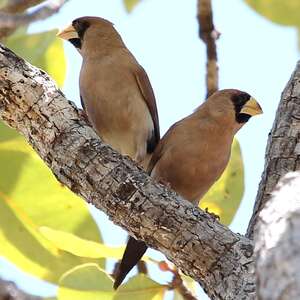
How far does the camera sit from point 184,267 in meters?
2.79

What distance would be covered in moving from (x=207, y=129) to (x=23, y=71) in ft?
4.59

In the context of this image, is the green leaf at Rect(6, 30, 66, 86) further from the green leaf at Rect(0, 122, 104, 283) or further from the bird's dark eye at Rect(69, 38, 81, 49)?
the bird's dark eye at Rect(69, 38, 81, 49)

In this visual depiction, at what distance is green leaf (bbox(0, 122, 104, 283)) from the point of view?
368 centimetres

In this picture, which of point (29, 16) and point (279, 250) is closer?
point (279, 250)

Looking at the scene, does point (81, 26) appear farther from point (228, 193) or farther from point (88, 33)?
point (228, 193)

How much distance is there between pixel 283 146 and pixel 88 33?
1.51m

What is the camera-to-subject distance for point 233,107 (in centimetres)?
436

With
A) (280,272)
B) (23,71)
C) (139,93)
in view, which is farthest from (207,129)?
(280,272)

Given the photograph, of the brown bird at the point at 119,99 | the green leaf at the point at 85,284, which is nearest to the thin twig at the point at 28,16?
the green leaf at the point at 85,284

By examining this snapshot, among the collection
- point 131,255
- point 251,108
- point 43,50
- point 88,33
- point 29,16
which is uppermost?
point 29,16

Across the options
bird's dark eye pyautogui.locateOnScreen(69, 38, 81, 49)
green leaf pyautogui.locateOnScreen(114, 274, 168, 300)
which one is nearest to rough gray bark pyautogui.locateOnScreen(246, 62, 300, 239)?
green leaf pyautogui.locateOnScreen(114, 274, 168, 300)

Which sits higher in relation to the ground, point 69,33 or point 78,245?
point 69,33

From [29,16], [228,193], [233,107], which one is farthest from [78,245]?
[233,107]

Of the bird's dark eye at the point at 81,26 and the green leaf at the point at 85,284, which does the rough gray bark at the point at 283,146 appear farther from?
the bird's dark eye at the point at 81,26
